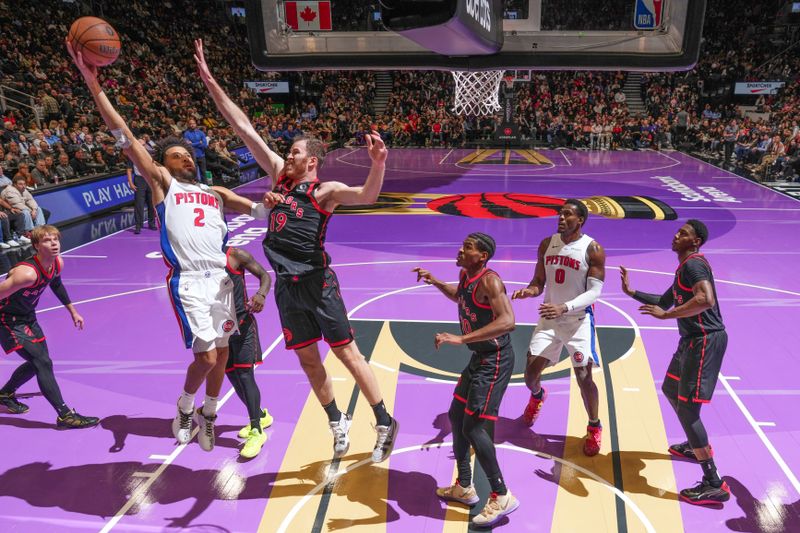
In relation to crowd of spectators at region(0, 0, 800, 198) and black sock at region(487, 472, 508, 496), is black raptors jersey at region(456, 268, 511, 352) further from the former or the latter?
crowd of spectators at region(0, 0, 800, 198)

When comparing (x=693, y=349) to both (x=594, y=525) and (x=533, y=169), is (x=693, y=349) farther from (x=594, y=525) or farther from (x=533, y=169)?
(x=533, y=169)

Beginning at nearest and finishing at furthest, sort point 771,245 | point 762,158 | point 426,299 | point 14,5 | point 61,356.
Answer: point 61,356 < point 426,299 < point 771,245 < point 762,158 < point 14,5

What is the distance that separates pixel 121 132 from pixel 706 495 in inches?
165

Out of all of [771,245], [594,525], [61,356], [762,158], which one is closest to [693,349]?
[594,525]

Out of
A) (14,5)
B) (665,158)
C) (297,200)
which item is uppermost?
(14,5)

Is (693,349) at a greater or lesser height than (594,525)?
greater

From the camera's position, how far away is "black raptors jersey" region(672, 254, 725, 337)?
3.93m

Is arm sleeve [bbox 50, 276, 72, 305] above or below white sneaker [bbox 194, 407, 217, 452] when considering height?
above

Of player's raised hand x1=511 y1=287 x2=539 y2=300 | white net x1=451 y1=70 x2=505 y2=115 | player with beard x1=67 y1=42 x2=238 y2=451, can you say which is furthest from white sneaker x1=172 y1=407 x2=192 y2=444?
white net x1=451 y1=70 x2=505 y2=115

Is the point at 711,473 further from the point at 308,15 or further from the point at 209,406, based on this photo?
the point at 308,15

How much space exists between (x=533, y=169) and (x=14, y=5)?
17.9m

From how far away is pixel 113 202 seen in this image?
1280 centimetres

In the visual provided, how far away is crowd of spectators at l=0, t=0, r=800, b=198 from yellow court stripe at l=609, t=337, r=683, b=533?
11.9 m

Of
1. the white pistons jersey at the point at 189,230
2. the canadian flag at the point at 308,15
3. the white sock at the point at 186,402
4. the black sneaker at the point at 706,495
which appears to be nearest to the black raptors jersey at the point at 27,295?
the white pistons jersey at the point at 189,230
